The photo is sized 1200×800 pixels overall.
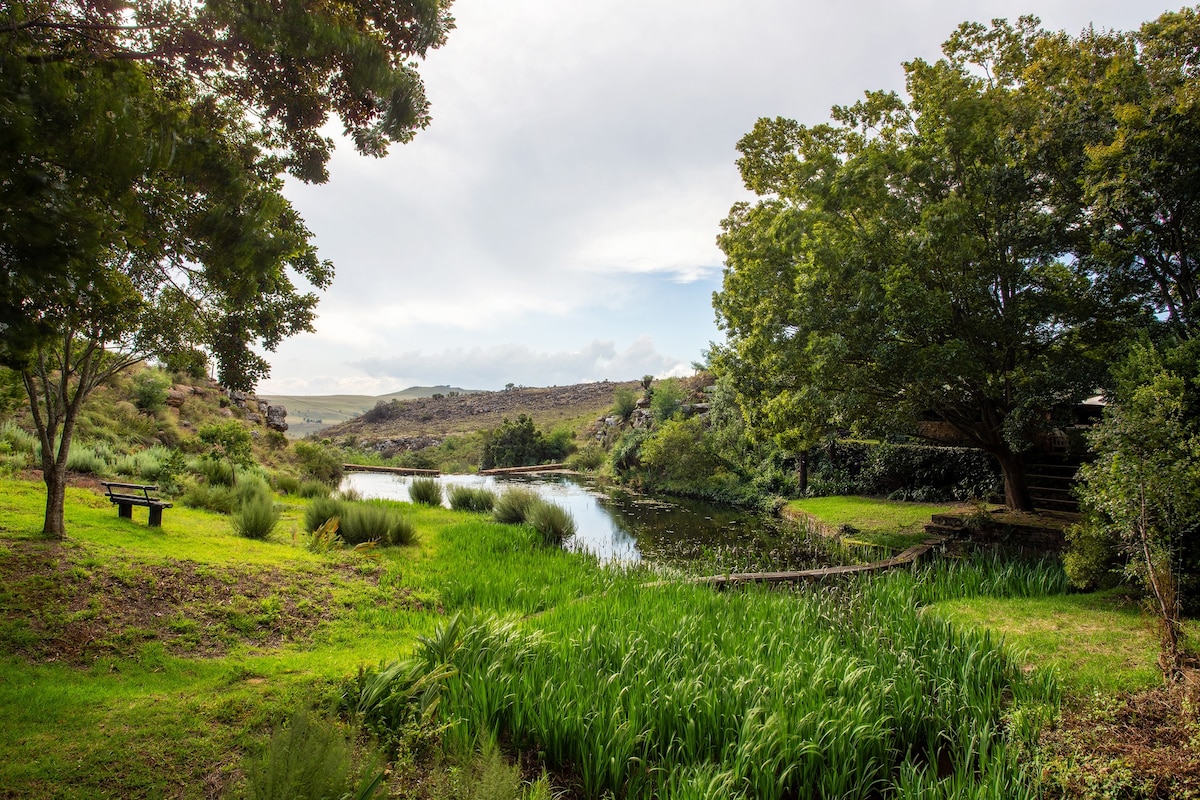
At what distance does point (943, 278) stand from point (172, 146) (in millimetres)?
10352

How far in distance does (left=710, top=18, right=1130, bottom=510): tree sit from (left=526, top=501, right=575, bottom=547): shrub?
4.60 meters

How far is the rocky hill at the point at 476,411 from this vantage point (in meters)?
48.3

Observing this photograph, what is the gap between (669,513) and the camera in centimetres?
→ 1524

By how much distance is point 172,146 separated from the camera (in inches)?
115

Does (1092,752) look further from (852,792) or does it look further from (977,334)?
(977,334)

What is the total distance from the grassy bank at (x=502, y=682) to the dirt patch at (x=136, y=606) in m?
0.02

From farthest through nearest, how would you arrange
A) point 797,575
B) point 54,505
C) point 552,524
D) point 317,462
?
point 317,462 → point 552,524 → point 797,575 → point 54,505

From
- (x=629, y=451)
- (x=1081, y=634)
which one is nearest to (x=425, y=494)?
(x=629, y=451)

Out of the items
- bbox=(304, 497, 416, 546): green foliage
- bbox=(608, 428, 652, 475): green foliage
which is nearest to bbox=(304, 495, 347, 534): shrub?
bbox=(304, 497, 416, 546): green foliage

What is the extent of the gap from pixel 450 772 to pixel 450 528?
7829mm

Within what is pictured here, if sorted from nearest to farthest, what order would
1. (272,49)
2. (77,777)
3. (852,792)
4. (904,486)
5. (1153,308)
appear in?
1. (77,777)
2. (852,792)
3. (272,49)
4. (1153,308)
5. (904,486)

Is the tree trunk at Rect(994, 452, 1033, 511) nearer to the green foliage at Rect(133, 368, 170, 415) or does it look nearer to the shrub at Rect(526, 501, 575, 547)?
the shrub at Rect(526, 501, 575, 547)

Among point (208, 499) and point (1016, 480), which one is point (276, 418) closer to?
point (208, 499)

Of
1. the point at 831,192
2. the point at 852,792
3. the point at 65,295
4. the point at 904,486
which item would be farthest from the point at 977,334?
the point at 65,295
